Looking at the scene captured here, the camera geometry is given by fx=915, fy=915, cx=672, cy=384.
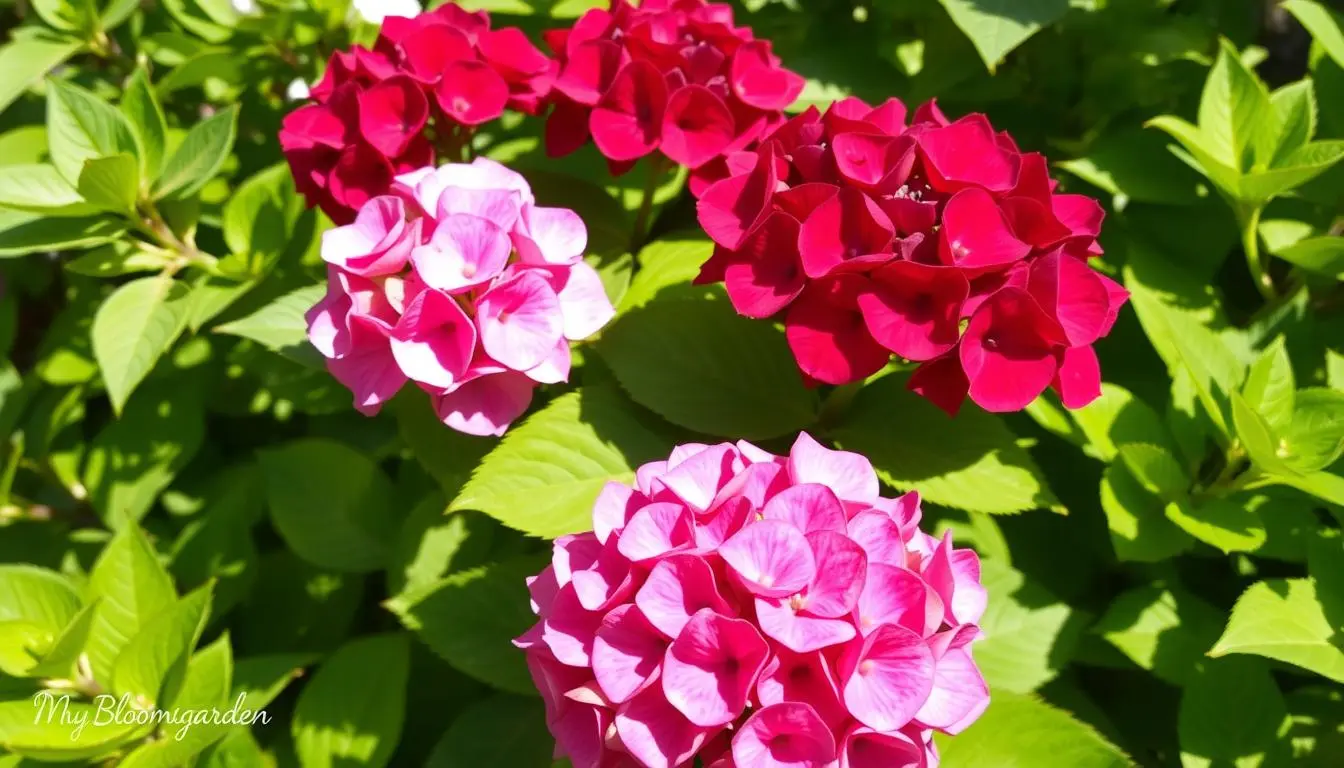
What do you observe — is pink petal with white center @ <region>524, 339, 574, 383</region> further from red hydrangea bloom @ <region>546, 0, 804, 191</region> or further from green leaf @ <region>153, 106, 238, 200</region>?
green leaf @ <region>153, 106, 238, 200</region>

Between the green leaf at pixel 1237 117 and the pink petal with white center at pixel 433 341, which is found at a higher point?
the green leaf at pixel 1237 117

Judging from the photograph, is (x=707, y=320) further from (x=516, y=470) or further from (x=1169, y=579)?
(x=1169, y=579)

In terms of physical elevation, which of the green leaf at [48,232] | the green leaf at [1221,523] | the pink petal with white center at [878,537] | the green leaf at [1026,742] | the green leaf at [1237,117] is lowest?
the green leaf at [1026,742]

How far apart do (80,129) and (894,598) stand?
4.73ft

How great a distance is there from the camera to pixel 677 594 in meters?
0.87

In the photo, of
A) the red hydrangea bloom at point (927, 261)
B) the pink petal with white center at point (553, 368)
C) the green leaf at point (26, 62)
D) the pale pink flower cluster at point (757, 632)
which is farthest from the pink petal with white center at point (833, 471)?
the green leaf at point (26, 62)

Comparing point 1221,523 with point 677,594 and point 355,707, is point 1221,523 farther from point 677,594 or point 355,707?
point 355,707

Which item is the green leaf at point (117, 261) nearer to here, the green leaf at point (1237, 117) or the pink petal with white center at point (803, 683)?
the pink petal with white center at point (803, 683)

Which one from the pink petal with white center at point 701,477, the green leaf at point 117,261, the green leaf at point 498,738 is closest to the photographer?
the pink petal with white center at point 701,477

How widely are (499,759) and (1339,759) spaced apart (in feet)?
3.78

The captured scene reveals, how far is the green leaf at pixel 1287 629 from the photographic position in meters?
1.08

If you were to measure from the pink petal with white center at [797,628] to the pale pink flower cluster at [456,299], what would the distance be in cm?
45

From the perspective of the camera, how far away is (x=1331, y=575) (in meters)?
1.17

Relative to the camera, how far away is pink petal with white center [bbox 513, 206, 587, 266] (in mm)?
1181
